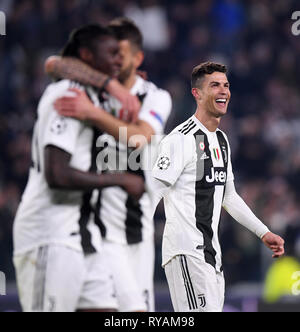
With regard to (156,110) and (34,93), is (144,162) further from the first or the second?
(34,93)

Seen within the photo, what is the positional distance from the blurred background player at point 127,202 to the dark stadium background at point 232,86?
11.5 feet

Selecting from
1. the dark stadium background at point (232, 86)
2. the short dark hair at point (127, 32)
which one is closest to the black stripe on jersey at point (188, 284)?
the short dark hair at point (127, 32)

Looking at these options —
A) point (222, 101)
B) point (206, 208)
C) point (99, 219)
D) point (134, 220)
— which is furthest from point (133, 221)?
point (222, 101)

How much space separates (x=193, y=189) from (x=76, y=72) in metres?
0.87

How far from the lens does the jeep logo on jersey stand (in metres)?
4.31

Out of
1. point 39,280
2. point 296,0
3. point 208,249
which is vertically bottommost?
point 39,280

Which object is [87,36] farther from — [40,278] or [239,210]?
[239,210]

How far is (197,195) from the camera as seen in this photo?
430 cm

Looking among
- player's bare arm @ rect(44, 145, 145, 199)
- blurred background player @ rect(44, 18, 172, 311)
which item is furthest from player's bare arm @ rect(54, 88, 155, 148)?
player's bare arm @ rect(44, 145, 145, 199)

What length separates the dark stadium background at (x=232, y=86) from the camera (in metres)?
8.38

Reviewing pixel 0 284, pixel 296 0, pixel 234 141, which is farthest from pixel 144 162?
pixel 296 0

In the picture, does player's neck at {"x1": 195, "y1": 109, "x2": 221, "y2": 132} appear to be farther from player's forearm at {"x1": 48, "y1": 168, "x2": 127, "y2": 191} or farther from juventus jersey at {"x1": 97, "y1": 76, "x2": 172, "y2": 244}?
player's forearm at {"x1": 48, "y1": 168, "x2": 127, "y2": 191}

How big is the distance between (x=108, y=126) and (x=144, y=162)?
45 centimetres
